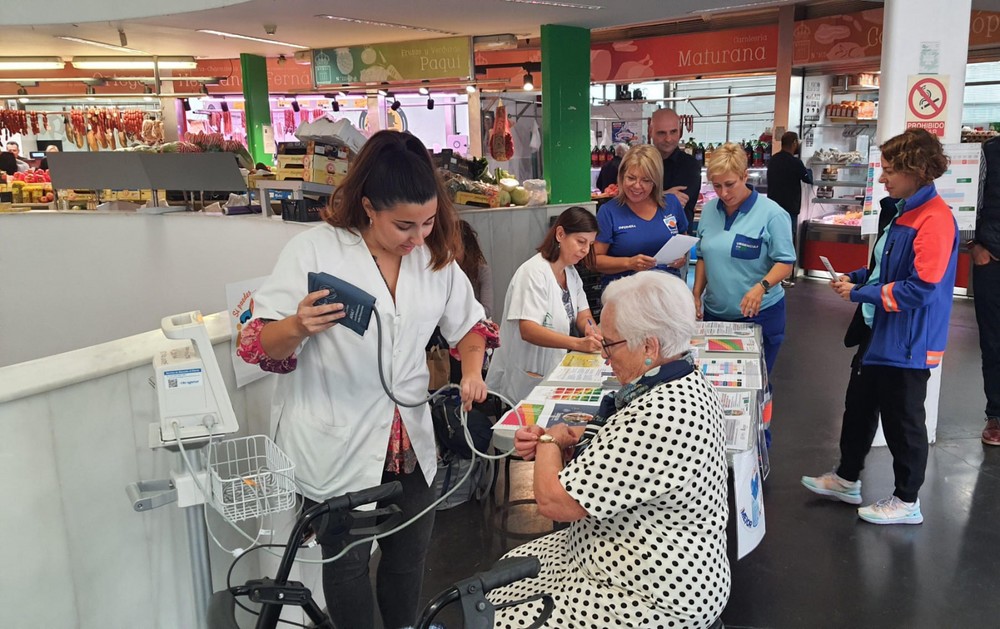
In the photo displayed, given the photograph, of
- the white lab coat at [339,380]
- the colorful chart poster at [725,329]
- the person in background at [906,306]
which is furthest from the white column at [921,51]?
the white lab coat at [339,380]

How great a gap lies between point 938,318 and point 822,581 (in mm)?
1248

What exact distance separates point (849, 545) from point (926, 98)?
248 cm

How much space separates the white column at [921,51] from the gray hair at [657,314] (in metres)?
3.07

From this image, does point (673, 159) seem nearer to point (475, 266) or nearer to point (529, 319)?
point (475, 266)

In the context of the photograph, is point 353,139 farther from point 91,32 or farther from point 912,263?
point 91,32

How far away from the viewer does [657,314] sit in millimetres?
1952

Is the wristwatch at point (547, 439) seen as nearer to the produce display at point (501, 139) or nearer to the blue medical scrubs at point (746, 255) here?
the blue medical scrubs at point (746, 255)

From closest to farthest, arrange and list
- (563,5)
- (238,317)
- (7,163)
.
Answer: (238,317) < (563,5) < (7,163)

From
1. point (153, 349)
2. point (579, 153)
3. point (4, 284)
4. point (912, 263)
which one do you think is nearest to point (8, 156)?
point (4, 284)

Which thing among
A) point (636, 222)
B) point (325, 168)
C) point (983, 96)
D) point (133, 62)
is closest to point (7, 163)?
point (133, 62)

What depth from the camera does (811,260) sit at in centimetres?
1045

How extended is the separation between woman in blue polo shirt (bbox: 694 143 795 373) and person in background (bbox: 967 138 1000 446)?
147cm

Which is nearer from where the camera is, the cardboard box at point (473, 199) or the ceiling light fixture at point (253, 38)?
the cardboard box at point (473, 199)

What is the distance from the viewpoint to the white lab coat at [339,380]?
1.99 m
